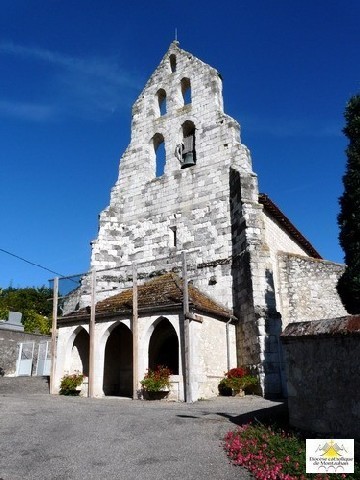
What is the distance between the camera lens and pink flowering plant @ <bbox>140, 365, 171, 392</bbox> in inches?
468

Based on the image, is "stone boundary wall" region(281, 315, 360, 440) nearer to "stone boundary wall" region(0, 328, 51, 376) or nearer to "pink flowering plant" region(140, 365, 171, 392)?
"pink flowering plant" region(140, 365, 171, 392)

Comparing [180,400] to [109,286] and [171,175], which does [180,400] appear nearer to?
[109,286]

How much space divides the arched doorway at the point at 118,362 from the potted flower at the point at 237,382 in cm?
392

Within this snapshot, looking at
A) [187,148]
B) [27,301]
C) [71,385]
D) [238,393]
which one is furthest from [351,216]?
[27,301]

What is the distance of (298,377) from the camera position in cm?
617

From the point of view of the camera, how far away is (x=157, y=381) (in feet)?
39.2

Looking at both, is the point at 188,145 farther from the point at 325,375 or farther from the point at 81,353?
the point at 325,375

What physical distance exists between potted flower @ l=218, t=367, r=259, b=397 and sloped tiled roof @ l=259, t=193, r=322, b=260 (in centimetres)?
670

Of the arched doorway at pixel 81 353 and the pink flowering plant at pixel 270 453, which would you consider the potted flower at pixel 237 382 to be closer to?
the arched doorway at pixel 81 353

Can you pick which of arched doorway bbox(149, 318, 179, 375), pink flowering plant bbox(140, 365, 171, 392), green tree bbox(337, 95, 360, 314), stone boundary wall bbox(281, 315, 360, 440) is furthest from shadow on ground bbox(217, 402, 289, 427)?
arched doorway bbox(149, 318, 179, 375)

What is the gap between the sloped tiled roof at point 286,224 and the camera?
16562 millimetres

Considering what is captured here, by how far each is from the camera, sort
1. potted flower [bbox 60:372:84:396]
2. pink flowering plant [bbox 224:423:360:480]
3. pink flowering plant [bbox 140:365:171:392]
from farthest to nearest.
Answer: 1. potted flower [bbox 60:372:84:396]
2. pink flowering plant [bbox 140:365:171:392]
3. pink flowering plant [bbox 224:423:360:480]

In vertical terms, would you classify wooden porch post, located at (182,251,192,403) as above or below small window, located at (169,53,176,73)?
below

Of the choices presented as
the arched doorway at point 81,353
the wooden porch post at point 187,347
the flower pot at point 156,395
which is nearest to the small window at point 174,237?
the wooden porch post at point 187,347
